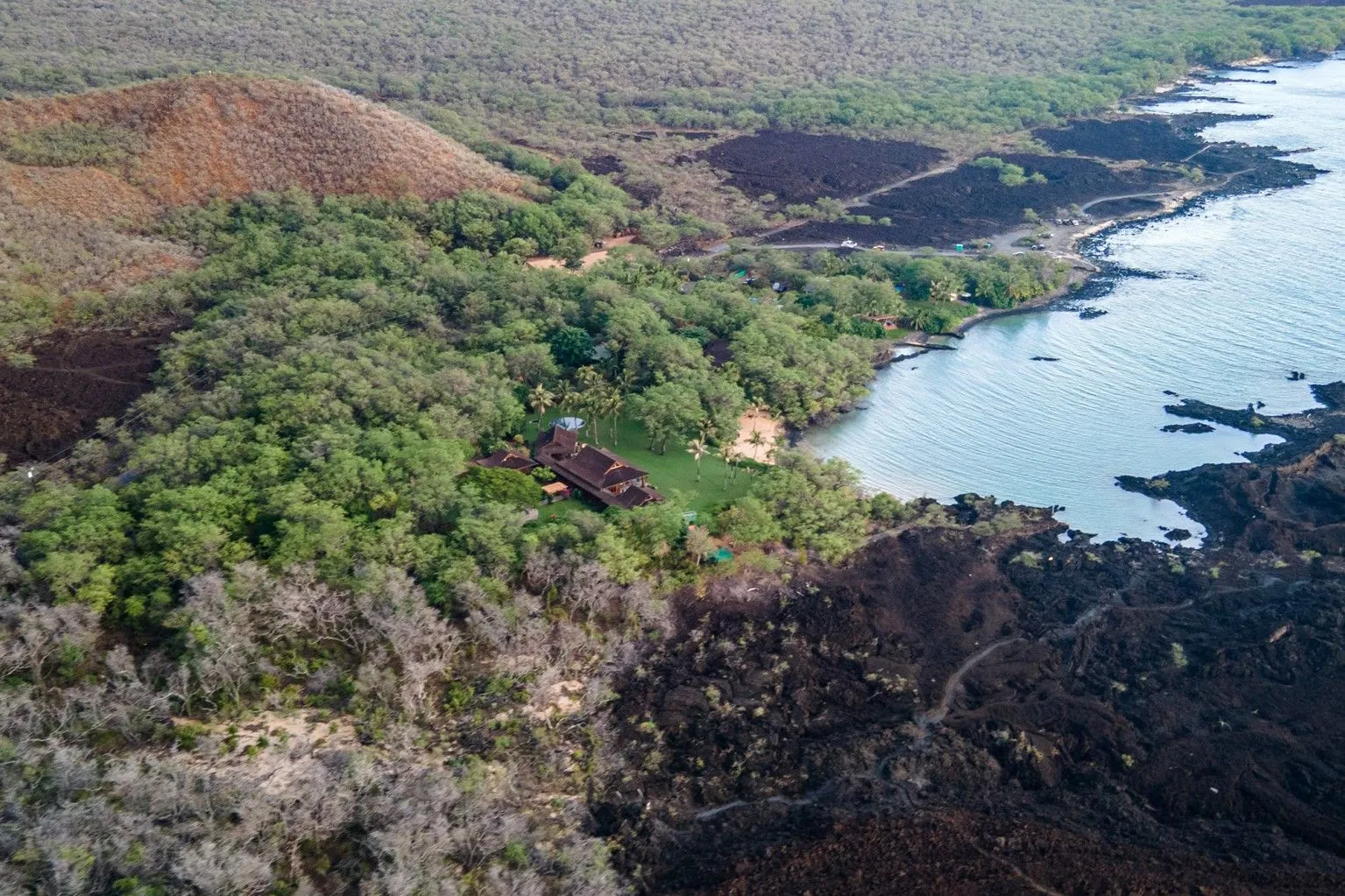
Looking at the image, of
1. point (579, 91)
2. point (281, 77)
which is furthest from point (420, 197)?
point (579, 91)

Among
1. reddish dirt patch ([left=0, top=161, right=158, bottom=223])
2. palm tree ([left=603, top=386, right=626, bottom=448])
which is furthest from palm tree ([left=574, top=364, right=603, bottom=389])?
reddish dirt patch ([left=0, top=161, right=158, bottom=223])

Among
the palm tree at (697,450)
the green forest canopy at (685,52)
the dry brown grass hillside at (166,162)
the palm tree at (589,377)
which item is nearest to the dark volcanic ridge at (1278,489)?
the palm tree at (697,450)

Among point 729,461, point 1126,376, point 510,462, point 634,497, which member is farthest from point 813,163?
point 634,497

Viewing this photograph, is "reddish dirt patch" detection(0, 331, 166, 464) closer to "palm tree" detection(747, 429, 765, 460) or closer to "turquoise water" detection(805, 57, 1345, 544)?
"palm tree" detection(747, 429, 765, 460)

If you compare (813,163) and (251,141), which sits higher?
(251,141)

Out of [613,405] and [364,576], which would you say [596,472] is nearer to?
[613,405]

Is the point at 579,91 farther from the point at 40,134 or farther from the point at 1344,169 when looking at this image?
the point at 1344,169
